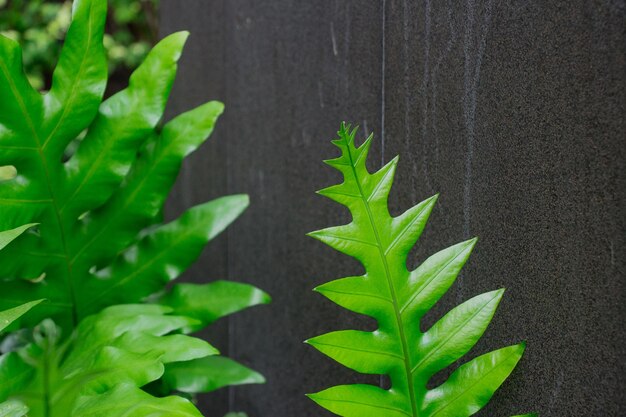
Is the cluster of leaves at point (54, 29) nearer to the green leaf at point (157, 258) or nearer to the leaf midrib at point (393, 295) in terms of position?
the green leaf at point (157, 258)

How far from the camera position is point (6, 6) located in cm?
616

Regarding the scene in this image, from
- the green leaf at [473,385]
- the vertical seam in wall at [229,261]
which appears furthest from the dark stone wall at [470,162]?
the vertical seam in wall at [229,261]

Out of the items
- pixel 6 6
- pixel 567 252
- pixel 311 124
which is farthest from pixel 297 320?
pixel 6 6

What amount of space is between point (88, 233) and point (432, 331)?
26.0 inches

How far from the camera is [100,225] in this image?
1.31m

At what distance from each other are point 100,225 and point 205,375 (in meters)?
0.32

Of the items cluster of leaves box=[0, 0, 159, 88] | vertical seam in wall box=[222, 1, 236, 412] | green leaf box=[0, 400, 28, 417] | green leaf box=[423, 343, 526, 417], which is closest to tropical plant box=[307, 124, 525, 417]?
green leaf box=[423, 343, 526, 417]

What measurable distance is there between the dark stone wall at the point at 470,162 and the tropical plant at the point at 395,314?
9 centimetres

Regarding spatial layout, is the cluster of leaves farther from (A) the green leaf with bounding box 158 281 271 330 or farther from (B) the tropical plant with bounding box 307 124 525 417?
(B) the tropical plant with bounding box 307 124 525 417

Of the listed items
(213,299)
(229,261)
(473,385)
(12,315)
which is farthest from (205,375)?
(229,261)

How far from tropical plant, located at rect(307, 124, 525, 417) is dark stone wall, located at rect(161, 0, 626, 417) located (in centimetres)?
9

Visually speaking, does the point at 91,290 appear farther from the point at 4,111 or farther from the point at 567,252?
the point at 567,252

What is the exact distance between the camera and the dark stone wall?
2.71 ft

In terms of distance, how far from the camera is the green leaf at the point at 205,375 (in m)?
1.29
